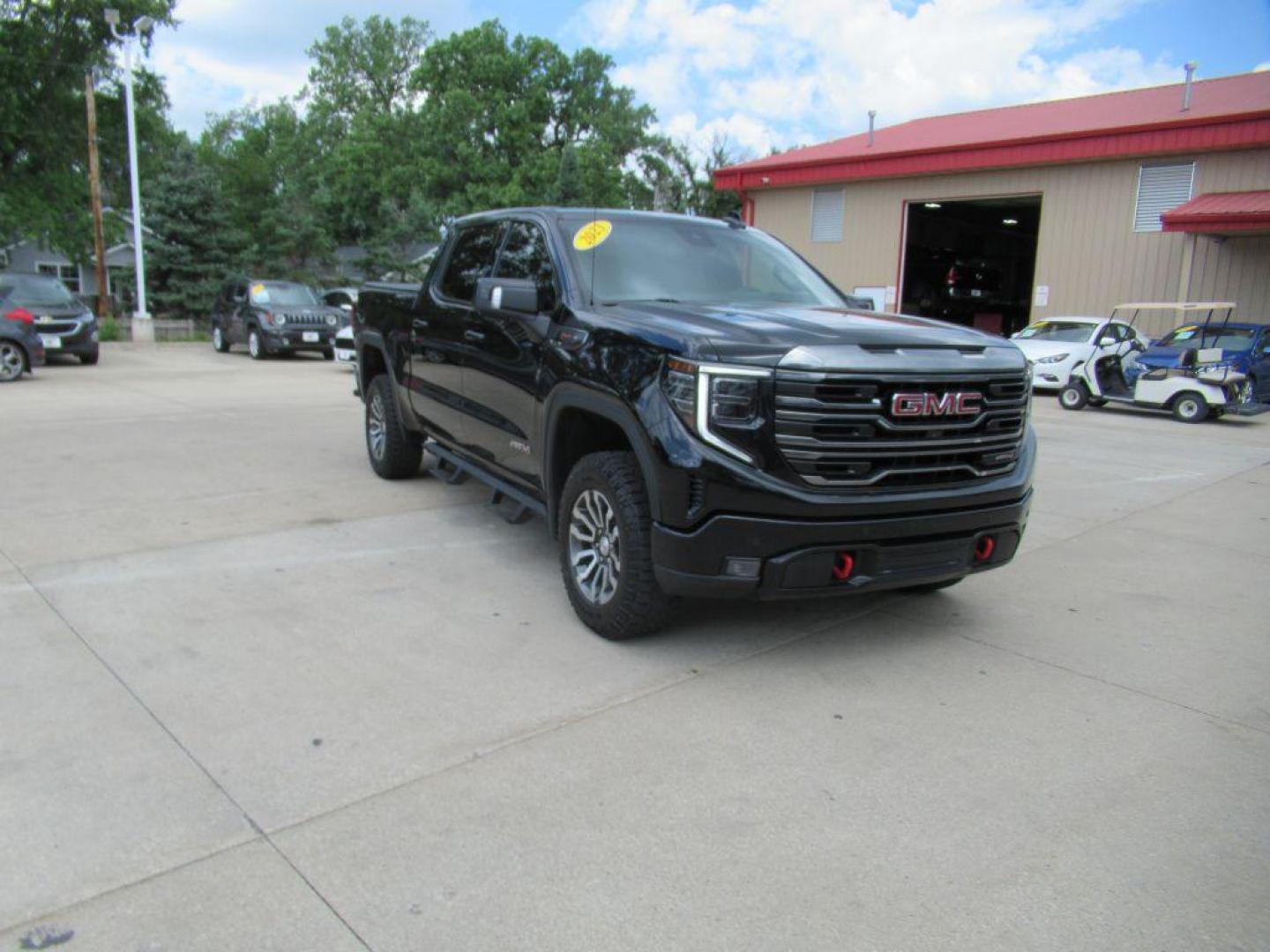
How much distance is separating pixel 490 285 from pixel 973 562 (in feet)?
8.57

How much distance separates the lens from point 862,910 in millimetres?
2508

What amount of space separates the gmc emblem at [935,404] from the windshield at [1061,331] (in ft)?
49.1

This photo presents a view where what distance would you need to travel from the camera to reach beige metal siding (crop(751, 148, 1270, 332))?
766 inches

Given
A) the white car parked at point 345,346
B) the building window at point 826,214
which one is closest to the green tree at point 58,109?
the white car parked at point 345,346

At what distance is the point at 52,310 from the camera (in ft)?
53.9

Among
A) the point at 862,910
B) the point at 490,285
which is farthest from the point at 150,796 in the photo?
the point at 490,285

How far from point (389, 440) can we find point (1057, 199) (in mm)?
19242

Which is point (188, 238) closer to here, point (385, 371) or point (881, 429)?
point (385, 371)

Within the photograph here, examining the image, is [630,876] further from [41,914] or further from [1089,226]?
[1089,226]

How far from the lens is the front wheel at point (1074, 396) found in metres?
15.4

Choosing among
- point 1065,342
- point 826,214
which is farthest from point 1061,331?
point 826,214

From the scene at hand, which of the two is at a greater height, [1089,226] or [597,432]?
[1089,226]

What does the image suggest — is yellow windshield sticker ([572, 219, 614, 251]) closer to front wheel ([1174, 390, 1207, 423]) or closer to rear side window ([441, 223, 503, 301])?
rear side window ([441, 223, 503, 301])

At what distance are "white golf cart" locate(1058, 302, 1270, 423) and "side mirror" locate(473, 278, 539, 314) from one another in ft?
41.2
